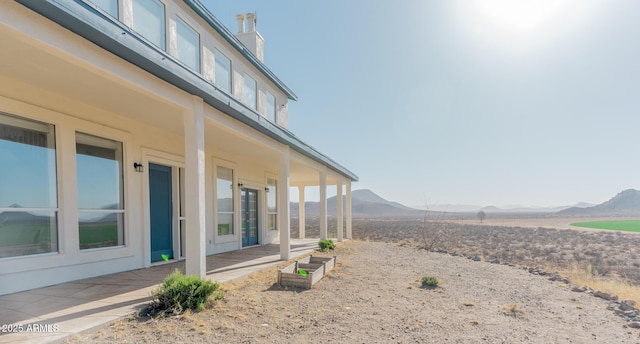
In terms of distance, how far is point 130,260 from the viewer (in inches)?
248

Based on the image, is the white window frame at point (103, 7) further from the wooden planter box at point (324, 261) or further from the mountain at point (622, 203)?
the mountain at point (622, 203)

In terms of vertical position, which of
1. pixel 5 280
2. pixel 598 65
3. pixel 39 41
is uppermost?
pixel 598 65

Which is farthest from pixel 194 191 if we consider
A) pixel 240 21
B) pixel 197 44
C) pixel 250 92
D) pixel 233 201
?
pixel 240 21

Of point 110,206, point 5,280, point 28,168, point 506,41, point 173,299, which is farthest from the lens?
point 506,41

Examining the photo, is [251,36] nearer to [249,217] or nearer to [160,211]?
[249,217]

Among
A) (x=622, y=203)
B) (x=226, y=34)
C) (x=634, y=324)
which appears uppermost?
(x=226, y=34)

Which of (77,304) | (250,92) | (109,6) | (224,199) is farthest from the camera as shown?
(250,92)

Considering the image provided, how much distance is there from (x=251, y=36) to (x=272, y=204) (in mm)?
6373

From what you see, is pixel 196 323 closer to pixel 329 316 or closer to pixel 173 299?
pixel 173 299

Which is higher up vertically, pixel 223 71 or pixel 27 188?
pixel 223 71

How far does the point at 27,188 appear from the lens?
15.5ft

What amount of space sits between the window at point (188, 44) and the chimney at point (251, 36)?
4.05m

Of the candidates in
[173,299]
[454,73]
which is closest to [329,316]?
[173,299]

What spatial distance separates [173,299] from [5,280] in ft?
7.71
